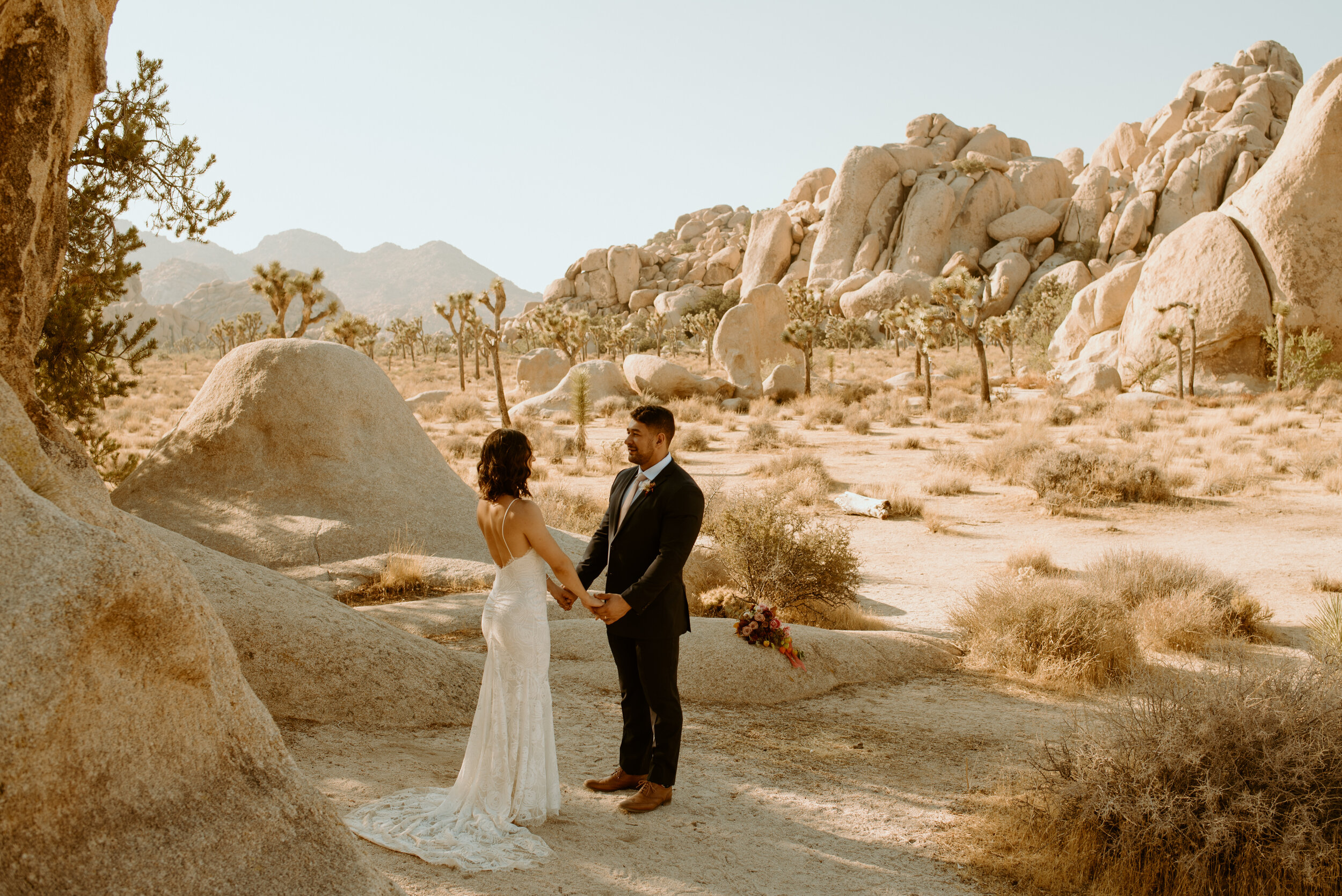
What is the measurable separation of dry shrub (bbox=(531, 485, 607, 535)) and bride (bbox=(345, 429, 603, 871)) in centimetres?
751

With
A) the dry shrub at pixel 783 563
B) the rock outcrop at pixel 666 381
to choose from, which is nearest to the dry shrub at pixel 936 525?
the dry shrub at pixel 783 563

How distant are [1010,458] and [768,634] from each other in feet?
39.1

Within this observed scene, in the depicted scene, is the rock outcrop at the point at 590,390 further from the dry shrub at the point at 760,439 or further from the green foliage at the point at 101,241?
the green foliage at the point at 101,241

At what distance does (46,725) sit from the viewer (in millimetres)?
1952

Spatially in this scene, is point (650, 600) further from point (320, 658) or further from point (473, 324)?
point (473, 324)

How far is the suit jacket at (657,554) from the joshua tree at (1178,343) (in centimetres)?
2857

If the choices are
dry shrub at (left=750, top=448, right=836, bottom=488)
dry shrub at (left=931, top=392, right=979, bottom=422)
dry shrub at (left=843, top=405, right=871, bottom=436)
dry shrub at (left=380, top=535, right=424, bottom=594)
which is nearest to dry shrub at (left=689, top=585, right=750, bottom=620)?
→ dry shrub at (left=380, top=535, right=424, bottom=594)

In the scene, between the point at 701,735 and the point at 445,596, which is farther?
the point at 445,596

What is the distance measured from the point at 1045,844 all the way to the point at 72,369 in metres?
8.53

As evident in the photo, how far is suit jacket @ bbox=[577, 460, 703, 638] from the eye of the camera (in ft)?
13.3

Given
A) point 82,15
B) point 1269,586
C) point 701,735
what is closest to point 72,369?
point 82,15

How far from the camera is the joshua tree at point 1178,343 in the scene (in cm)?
2834

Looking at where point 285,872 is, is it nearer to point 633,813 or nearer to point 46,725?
point 46,725

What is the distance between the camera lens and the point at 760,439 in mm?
22281
